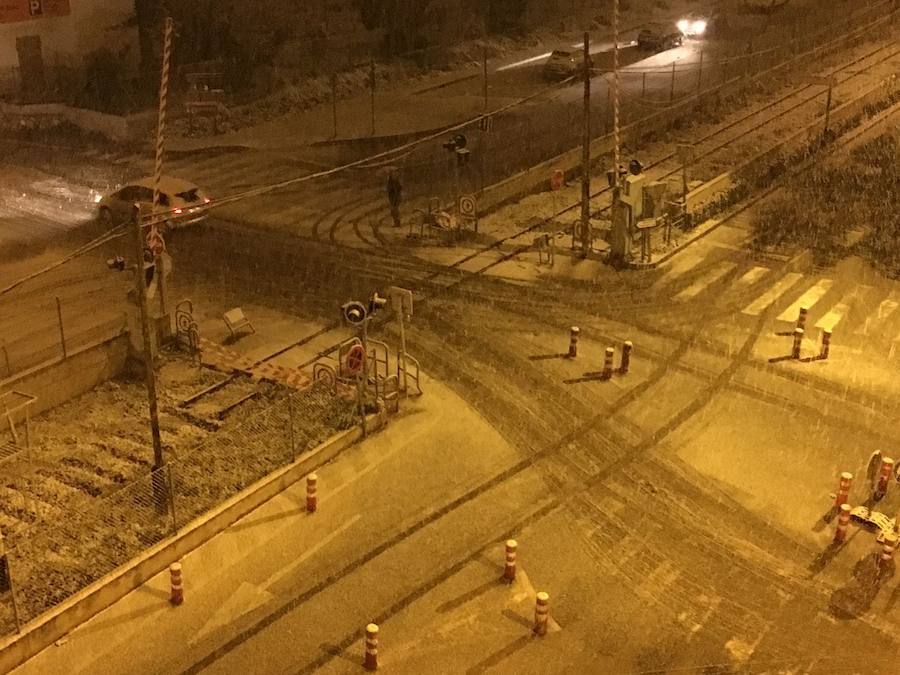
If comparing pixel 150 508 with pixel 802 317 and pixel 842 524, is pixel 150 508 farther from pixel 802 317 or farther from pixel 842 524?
pixel 802 317

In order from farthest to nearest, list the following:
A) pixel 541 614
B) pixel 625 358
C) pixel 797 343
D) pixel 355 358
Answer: pixel 797 343 → pixel 625 358 → pixel 355 358 → pixel 541 614

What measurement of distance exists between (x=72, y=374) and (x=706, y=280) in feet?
44.2

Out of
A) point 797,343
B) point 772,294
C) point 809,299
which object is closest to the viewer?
point 797,343

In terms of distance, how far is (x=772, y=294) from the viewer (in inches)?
869

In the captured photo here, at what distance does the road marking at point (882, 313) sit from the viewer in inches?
802

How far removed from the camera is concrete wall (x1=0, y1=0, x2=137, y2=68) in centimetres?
3681

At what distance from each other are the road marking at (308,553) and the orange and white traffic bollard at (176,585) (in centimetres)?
100

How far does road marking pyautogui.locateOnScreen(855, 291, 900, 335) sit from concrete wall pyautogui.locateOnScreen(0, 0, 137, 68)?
98.3ft

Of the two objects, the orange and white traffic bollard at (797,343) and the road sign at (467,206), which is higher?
the road sign at (467,206)

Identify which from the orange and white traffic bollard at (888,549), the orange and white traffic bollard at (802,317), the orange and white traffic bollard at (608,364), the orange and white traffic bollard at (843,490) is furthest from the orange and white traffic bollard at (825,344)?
the orange and white traffic bollard at (888,549)

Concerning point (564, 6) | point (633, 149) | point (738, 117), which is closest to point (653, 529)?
point (633, 149)

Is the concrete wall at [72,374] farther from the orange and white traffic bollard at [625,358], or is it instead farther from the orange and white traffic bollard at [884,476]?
the orange and white traffic bollard at [884,476]

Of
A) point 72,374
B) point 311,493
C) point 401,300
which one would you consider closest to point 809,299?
point 401,300

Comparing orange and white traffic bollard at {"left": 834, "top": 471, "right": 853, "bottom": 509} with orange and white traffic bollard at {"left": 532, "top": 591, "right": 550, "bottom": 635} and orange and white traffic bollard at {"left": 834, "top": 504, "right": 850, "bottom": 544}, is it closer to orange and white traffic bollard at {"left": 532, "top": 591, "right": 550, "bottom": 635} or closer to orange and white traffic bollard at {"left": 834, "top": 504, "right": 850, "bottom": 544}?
orange and white traffic bollard at {"left": 834, "top": 504, "right": 850, "bottom": 544}
